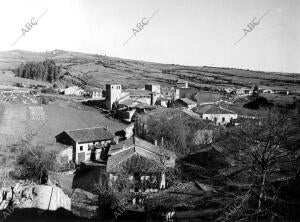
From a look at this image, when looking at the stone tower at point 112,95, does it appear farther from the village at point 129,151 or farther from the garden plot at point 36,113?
the garden plot at point 36,113

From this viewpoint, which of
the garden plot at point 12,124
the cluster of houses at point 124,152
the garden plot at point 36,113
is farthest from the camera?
the garden plot at point 36,113

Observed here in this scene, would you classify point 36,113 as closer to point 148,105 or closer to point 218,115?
point 148,105

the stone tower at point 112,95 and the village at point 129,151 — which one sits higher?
the stone tower at point 112,95

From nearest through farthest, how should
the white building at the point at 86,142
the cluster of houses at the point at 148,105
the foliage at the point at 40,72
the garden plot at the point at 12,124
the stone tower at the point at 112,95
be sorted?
1. the white building at the point at 86,142
2. the garden plot at the point at 12,124
3. the cluster of houses at the point at 148,105
4. the stone tower at the point at 112,95
5. the foliage at the point at 40,72

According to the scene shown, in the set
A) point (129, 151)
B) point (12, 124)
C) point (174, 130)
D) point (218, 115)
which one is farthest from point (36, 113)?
point (129, 151)

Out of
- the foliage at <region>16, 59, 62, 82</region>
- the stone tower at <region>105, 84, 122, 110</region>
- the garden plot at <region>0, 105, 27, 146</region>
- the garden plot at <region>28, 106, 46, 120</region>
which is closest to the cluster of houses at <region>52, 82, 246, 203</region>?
the stone tower at <region>105, 84, 122, 110</region>

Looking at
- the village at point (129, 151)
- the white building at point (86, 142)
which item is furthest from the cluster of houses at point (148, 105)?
the white building at point (86, 142)

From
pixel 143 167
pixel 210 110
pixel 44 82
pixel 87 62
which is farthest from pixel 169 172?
pixel 87 62

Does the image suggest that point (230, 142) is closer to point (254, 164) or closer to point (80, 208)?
point (80, 208)
